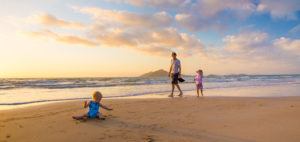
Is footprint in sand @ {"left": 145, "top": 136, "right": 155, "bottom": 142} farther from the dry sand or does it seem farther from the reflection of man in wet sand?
the reflection of man in wet sand

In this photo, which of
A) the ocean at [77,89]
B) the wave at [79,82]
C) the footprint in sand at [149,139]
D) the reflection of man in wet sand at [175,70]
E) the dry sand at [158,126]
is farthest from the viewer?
the wave at [79,82]

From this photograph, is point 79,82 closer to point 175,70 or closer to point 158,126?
point 175,70

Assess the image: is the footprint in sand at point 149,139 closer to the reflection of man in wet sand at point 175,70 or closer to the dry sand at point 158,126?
the dry sand at point 158,126

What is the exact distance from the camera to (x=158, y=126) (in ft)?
21.7

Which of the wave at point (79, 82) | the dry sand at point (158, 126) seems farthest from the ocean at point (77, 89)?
the dry sand at point (158, 126)

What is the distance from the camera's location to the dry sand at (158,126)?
5.67 metres

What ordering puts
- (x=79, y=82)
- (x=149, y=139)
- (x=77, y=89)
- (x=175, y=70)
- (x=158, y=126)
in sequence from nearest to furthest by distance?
(x=149, y=139) → (x=158, y=126) → (x=175, y=70) → (x=77, y=89) → (x=79, y=82)

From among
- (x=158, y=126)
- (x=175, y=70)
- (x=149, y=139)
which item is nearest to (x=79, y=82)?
(x=175, y=70)

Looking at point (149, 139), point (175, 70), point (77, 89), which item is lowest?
point (149, 139)

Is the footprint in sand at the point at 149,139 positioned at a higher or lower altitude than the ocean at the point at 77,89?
lower

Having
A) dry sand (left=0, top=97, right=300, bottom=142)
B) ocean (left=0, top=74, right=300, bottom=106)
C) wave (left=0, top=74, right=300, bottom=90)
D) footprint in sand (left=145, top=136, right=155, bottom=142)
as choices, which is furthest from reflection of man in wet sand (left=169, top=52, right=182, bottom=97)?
wave (left=0, top=74, right=300, bottom=90)

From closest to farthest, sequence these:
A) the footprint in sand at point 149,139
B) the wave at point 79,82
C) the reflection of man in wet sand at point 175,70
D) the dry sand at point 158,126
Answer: the footprint in sand at point 149,139 → the dry sand at point 158,126 → the reflection of man in wet sand at point 175,70 → the wave at point 79,82

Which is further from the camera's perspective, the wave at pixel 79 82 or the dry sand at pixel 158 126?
the wave at pixel 79 82

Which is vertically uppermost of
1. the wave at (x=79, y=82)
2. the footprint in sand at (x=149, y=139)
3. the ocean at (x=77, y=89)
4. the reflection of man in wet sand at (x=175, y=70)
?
the reflection of man in wet sand at (x=175, y=70)
